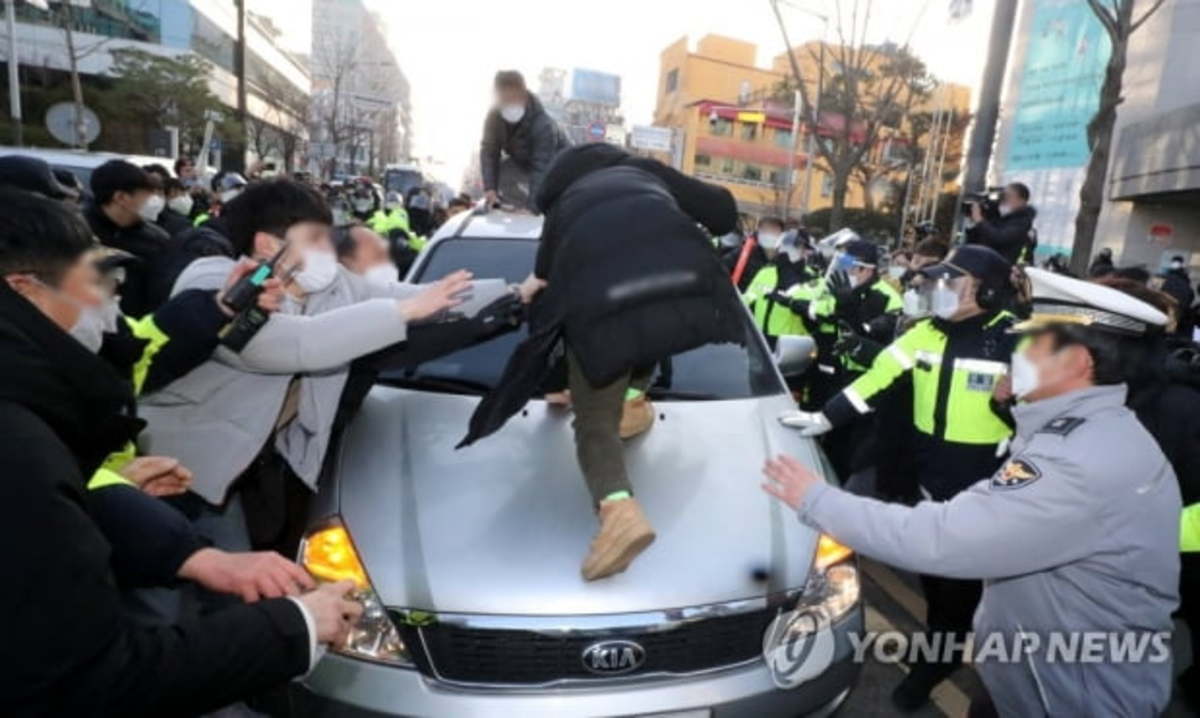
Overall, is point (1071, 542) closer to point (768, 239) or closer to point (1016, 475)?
point (1016, 475)

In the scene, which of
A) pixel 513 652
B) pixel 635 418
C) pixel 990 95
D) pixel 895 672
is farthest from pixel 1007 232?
pixel 513 652

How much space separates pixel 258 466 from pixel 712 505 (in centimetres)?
148

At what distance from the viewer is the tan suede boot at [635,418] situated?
2.57 meters

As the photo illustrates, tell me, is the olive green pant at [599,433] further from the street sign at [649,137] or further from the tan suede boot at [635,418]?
the street sign at [649,137]

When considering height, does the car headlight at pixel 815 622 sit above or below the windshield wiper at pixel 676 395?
below

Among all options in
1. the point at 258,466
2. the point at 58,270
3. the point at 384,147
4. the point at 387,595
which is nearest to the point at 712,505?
the point at 387,595

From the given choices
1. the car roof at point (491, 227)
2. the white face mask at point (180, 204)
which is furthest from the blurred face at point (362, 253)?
the white face mask at point (180, 204)

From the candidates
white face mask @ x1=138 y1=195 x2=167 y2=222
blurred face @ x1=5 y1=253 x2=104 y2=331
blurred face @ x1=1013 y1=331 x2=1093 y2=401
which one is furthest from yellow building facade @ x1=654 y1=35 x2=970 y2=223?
blurred face @ x1=5 y1=253 x2=104 y2=331

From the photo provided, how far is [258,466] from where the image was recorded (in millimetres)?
2527

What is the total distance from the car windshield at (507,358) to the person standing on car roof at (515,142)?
4.59 feet

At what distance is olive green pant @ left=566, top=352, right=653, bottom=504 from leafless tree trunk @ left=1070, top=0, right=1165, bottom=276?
7.47m

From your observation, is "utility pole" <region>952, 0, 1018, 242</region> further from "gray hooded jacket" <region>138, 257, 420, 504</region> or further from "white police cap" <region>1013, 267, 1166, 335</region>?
"gray hooded jacket" <region>138, 257, 420, 504</region>

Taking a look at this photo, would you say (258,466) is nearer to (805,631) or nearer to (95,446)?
(95,446)

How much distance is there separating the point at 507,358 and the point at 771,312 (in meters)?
3.20
